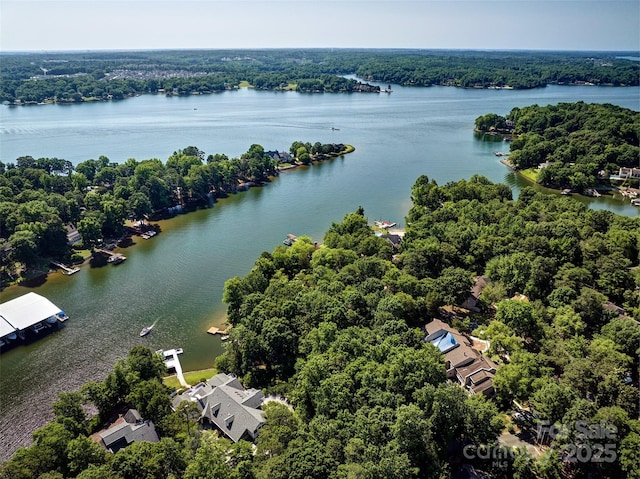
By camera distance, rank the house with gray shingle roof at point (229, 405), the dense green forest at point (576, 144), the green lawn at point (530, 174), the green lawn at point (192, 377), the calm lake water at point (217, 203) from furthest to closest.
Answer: the green lawn at point (530, 174), the dense green forest at point (576, 144), the calm lake water at point (217, 203), the green lawn at point (192, 377), the house with gray shingle roof at point (229, 405)

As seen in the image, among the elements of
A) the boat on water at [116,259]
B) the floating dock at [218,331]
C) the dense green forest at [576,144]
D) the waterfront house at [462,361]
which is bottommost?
the floating dock at [218,331]

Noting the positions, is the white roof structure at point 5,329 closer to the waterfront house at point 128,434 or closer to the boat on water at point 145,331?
the boat on water at point 145,331

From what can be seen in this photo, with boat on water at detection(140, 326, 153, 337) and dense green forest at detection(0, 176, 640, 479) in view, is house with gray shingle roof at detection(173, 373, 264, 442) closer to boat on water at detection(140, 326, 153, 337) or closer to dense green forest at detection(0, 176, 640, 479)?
dense green forest at detection(0, 176, 640, 479)

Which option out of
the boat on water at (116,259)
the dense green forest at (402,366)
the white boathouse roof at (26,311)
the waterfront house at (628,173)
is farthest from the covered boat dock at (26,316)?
the waterfront house at (628,173)

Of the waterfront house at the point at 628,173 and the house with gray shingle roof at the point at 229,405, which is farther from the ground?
Answer: the waterfront house at the point at 628,173

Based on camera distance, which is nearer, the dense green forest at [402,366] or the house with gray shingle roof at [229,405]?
the dense green forest at [402,366]

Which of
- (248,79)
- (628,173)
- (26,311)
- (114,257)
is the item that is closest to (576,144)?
(628,173)

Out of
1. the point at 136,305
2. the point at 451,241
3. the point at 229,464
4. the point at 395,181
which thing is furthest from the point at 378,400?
the point at 395,181

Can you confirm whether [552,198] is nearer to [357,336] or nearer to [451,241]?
[451,241]

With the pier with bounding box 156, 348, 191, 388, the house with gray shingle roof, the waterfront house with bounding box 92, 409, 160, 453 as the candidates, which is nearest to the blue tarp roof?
the house with gray shingle roof
